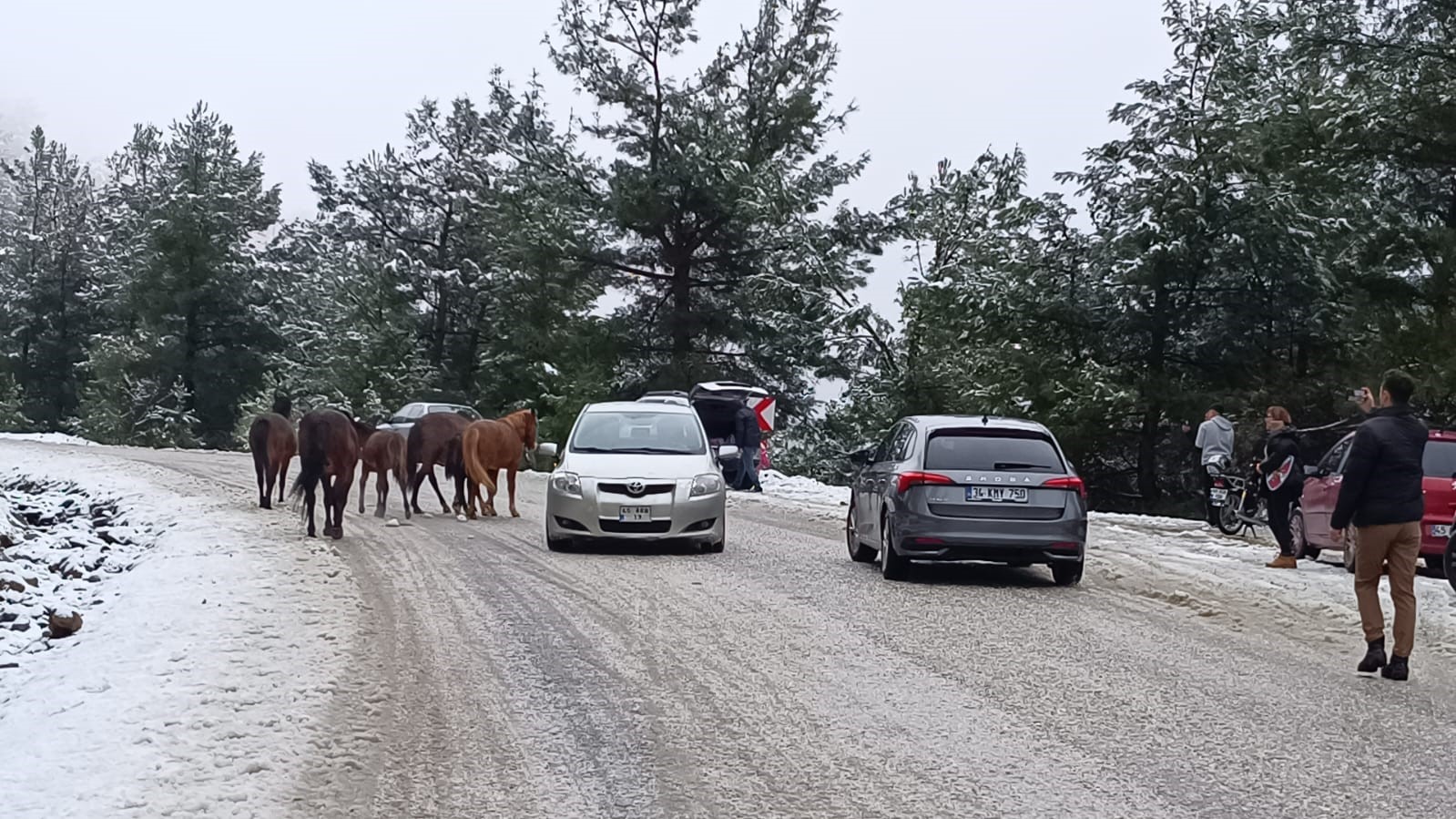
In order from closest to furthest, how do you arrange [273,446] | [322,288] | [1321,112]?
[273,446] → [1321,112] → [322,288]

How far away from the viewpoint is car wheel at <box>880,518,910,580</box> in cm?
1356

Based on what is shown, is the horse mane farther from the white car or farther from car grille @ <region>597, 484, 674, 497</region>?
car grille @ <region>597, 484, 674, 497</region>

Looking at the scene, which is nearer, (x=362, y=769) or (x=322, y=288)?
(x=362, y=769)

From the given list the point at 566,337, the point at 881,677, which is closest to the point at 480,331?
the point at 566,337

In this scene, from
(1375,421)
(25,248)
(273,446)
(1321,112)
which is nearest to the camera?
(1375,421)

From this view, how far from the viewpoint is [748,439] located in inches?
1080

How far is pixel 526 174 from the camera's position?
43625 millimetres

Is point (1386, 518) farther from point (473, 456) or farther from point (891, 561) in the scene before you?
point (473, 456)

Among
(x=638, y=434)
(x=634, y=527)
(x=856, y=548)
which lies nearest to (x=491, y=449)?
(x=638, y=434)

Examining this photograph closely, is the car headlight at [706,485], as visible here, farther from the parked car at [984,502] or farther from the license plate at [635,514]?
the parked car at [984,502]

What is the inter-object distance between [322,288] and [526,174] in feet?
65.6

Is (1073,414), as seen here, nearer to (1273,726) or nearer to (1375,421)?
(1375,421)

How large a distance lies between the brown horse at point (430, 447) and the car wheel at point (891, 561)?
7.94 meters

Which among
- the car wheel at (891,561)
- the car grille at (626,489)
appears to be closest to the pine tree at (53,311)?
the car grille at (626,489)
